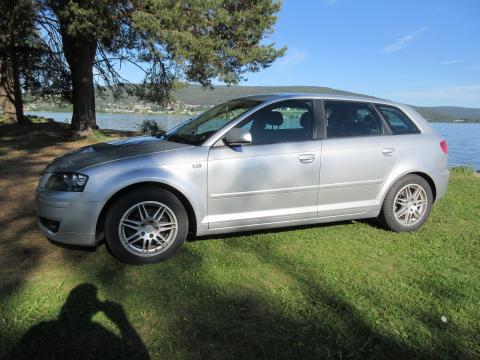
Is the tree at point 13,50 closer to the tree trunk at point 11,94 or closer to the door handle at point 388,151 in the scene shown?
the tree trunk at point 11,94

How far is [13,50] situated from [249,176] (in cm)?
1312

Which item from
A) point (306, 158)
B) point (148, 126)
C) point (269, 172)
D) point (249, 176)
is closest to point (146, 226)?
point (249, 176)

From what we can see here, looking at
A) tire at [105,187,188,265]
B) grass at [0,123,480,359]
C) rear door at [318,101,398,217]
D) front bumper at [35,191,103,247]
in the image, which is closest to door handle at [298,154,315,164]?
rear door at [318,101,398,217]

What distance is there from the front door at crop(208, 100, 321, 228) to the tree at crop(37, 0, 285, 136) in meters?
7.64

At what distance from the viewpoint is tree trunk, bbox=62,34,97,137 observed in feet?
44.1

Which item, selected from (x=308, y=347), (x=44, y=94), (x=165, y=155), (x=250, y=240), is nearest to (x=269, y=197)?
(x=250, y=240)

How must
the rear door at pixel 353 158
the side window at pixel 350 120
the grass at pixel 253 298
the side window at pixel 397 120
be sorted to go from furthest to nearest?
the side window at pixel 397 120
the side window at pixel 350 120
the rear door at pixel 353 158
the grass at pixel 253 298

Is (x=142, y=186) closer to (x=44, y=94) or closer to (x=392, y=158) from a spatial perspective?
(x=392, y=158)

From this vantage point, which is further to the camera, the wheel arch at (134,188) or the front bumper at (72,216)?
the wheel arch at (134,188)

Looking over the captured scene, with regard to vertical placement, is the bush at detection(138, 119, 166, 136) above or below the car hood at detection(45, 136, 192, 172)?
below

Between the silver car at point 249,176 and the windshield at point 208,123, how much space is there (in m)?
0.02

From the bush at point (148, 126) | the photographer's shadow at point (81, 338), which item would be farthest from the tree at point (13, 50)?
the photographer's shadow at point (81, 338)

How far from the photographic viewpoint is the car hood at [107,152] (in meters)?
4.00

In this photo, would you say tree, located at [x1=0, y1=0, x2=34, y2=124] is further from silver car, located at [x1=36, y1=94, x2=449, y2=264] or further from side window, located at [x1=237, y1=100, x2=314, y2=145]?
side window, located at [x1=237, y1=100, x2=314, y2=145]
